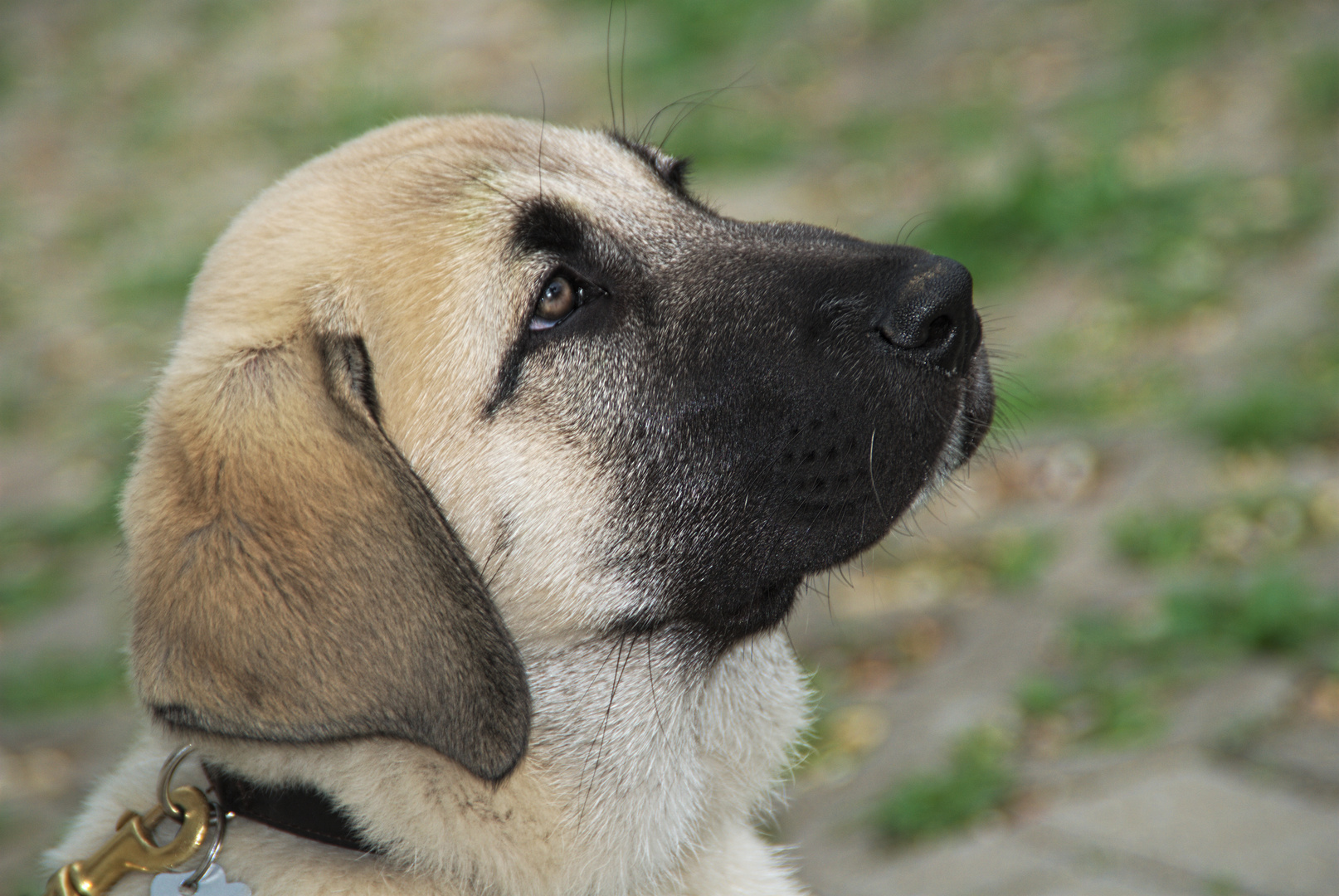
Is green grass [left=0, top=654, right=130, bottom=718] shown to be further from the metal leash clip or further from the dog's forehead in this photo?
the dog's forehead

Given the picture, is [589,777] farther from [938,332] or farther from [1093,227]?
[1093,227]

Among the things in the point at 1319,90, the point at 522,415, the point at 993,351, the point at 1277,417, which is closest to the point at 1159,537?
the point at 1277,417

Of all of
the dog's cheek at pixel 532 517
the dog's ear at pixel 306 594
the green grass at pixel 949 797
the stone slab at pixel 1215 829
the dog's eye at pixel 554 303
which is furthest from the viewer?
the green grass at pixel 949 797

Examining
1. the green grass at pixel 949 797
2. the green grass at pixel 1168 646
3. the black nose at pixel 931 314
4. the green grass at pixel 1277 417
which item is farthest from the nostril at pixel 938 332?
the green grass at pixel 1277 417

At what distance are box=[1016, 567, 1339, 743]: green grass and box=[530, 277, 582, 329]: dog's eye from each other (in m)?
2.46

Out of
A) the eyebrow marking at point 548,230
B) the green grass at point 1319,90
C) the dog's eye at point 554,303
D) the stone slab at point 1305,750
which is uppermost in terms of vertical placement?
the green grass at point 1319,90

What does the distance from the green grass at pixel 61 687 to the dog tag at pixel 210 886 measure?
3.89 metres

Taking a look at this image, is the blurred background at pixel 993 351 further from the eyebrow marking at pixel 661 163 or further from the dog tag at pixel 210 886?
the dog tag at pixel 210 886

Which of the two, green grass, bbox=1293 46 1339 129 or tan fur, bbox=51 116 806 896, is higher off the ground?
green grass, bbox=1293 46 1339 129

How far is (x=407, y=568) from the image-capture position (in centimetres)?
244

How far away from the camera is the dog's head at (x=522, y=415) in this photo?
2.46m

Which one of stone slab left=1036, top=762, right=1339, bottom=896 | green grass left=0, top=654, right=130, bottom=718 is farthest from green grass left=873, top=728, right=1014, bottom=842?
green grass left=0, top=654, right=130, bottom=718

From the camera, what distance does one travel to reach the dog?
2.40 metres

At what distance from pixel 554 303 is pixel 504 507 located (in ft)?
1.62
